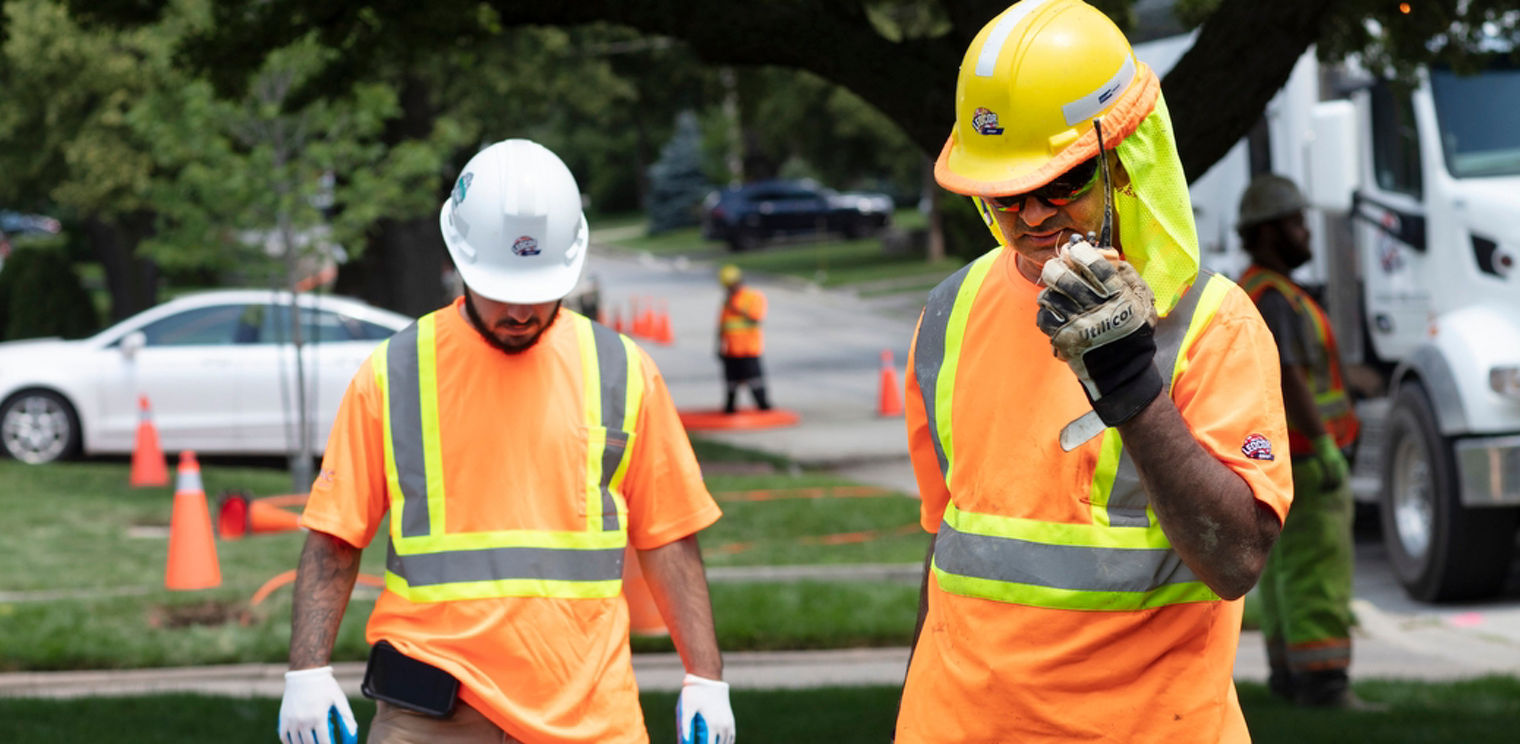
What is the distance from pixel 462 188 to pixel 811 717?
11.4 ft

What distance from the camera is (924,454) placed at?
3.01 m

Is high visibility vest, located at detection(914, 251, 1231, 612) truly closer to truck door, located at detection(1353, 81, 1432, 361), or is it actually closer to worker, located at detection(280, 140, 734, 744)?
worker, located at detection(280, 140, 734, 744)

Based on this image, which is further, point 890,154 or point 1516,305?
point 890,154

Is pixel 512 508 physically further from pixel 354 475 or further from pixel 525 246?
pixel 525 246

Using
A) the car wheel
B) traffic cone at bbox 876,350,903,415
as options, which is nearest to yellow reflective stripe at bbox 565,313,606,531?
the car wheel

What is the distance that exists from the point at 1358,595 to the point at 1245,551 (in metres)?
8.25

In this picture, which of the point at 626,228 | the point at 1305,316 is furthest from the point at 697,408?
the point at 626,228

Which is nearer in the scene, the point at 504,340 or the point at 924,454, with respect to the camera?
the point at 924,454

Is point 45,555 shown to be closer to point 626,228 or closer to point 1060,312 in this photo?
point 1060,312

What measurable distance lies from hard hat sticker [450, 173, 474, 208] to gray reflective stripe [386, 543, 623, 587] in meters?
0.75

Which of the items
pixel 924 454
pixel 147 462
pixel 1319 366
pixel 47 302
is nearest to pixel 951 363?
pixel 924 454

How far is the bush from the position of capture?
28641 millimetres

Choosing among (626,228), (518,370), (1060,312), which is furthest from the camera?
(626,228)

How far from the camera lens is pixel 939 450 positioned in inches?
115
